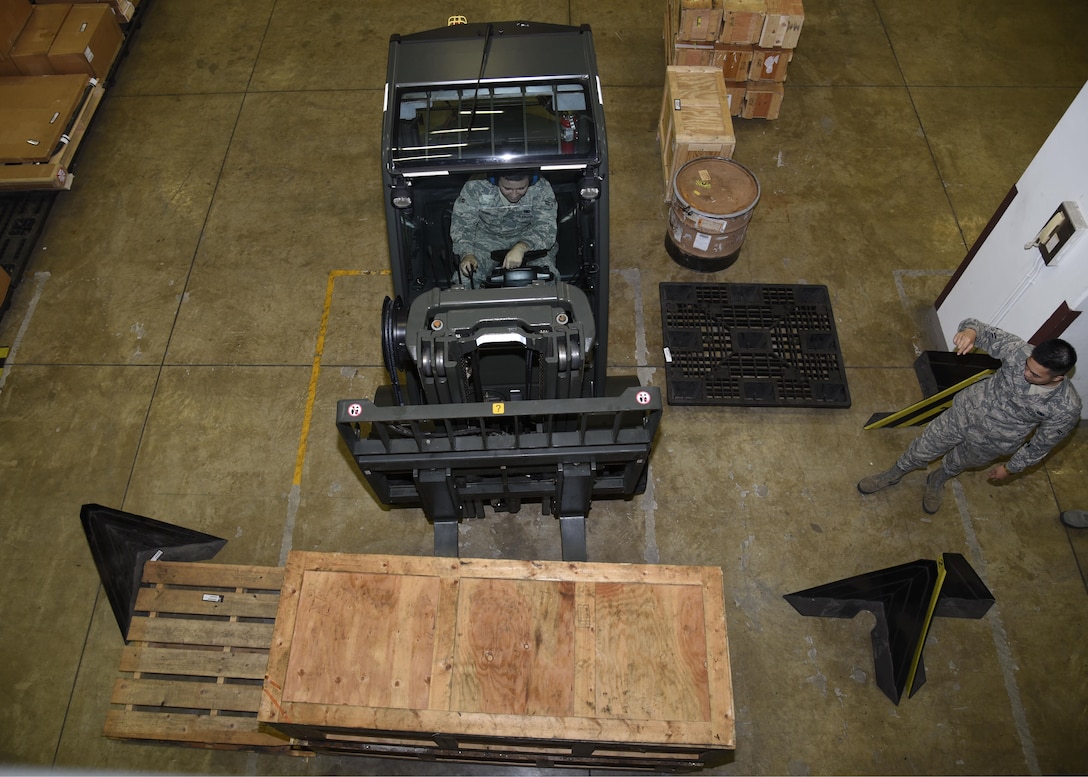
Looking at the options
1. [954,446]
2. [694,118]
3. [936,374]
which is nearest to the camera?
[954,446]

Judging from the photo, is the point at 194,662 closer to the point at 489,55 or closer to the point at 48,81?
the point at 489,55

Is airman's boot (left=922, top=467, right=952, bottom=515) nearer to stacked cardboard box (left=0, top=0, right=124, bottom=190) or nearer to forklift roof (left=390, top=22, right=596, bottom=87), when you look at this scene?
forklift roof (left=390, top=22, right=596, bottom=87)

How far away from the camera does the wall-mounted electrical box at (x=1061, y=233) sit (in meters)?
4.75

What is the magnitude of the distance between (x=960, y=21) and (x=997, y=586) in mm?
6974

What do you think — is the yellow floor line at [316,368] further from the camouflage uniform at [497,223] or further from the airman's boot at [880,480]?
the airman's boot at [880,480]

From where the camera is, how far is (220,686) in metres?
4.69

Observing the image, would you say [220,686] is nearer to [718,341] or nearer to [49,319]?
[49,319]

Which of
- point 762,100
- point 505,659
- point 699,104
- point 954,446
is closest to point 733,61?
point 762,100

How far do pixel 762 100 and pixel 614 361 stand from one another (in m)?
3.52

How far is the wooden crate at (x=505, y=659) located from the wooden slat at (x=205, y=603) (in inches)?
36.1

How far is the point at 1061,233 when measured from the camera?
486cm

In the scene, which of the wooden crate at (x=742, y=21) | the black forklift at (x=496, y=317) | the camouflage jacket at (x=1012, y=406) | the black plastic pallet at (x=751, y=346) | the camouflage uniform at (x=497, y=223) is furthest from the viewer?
the wooden crate at (x=742, y=21)

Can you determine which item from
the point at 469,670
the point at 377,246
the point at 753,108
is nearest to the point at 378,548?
the point at 469,670

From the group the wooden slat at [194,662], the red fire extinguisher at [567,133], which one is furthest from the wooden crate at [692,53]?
the wooden slat at [194,662]
